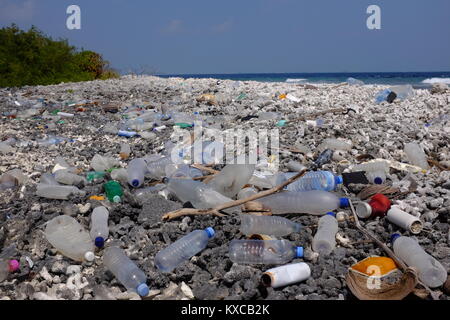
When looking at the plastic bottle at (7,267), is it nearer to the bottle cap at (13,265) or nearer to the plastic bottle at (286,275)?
the bottle cap at (13,265)

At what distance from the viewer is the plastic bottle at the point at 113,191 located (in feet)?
8.30

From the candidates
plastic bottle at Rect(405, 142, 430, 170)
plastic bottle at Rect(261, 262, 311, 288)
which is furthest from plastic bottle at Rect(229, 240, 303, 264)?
plastic bottle at Rect(405, 142, 430, 170)

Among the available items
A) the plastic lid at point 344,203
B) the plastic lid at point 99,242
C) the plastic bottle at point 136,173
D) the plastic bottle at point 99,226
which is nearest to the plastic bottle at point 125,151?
the plastic bottle at point 136,173

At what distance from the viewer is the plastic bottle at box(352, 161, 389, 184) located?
269 centimetres

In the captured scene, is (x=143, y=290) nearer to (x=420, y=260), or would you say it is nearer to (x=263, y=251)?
(x=263, y=251)

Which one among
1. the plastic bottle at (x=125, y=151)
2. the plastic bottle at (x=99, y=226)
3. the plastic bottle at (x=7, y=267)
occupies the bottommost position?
the plastic bottle at (x=7, y=267)

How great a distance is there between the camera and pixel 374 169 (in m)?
2.90

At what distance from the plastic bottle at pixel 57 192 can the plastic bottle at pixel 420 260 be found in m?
2.08

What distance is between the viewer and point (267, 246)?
194cm

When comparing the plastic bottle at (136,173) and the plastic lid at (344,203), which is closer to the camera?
the plastic lid at (344,203)

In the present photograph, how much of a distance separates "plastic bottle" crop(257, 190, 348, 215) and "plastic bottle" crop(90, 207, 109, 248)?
3.19 feet
